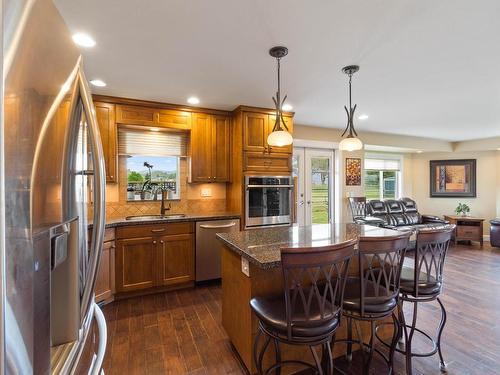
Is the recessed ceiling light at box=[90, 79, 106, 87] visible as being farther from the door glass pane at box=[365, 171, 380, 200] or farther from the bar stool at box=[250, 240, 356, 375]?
the door glass pane at box=[365, 171, 380, 200]

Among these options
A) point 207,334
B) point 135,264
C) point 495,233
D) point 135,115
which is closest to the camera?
point 207,334

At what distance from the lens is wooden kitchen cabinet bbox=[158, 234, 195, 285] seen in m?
3.20

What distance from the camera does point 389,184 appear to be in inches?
281

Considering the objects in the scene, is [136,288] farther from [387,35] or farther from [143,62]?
[387,35]

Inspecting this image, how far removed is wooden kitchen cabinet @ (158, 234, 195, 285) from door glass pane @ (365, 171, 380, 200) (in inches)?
211

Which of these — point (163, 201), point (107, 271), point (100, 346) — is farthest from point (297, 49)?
point (107, 271)

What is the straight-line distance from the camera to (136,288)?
10.1 ft

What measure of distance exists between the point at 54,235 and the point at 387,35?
248 centimetres

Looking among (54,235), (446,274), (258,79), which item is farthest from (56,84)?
(446,274)

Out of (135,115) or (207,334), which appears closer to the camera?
(207,334)

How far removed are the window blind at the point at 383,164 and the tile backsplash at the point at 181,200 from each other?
15.0ft

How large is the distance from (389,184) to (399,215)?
62.2 inches

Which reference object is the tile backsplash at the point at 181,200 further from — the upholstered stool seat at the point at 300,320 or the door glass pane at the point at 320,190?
the upholstered stool seat at the point at 300,320

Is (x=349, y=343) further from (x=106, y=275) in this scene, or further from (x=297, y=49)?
(x=106, y=275)
